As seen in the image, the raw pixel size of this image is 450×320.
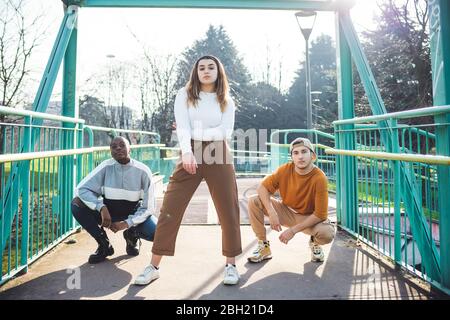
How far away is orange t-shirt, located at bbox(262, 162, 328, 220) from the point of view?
2.96 m

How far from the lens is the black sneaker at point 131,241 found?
3268 mm

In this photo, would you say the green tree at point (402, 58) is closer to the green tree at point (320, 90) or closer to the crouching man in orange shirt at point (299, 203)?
the green tree at point (320, 90)

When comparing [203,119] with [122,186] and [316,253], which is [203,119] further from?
[316,253]

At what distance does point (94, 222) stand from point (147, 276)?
819 mm

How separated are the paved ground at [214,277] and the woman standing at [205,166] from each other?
0.17 m

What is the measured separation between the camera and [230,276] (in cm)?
259

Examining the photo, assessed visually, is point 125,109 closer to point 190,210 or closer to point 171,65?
point 171,65

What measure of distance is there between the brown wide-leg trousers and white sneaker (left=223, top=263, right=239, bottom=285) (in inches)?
3.8

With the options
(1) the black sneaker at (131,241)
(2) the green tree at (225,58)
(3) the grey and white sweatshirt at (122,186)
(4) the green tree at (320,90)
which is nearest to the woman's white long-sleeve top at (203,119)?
(3) the grey and white sweatshirt at (122,186)

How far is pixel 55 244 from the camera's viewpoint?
3484mm

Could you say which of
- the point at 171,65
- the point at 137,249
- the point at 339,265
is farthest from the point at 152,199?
the point at 171,65
